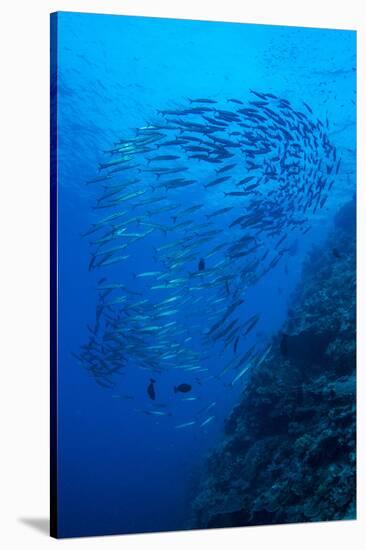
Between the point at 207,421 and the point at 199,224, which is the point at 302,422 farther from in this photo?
the point at 199,224

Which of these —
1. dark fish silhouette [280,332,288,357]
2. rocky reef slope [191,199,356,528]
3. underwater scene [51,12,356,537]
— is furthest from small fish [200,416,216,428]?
dark fish silhouette [280,332,288,357]

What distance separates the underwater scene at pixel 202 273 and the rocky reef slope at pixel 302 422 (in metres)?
0.01

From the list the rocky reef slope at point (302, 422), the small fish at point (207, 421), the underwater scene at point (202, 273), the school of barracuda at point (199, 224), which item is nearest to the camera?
the underwater scene at point (202, 273)

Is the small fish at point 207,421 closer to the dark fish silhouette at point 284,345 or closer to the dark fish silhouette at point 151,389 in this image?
the dark fish silhouette at point 151,389

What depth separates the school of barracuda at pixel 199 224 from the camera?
10.2 meters

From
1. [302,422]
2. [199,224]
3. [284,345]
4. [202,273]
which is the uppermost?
[199,224]

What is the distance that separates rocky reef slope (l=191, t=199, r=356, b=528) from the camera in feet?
35.1

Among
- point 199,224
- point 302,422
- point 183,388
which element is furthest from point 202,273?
point 302,422

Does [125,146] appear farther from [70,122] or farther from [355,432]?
[355,432]

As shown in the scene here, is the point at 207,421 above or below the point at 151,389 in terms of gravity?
below

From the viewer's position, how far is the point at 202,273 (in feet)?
34.5

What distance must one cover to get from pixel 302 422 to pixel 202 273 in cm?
147

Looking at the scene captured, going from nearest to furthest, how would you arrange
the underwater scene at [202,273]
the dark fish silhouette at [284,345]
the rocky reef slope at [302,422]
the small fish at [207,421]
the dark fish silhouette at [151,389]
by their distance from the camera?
the underwater scene at [202,273], the dark fish silhouette at [151,389], the small fish at [207,421], the rocky reef slope at [302,422], the dark fish silhouette at [284,345]

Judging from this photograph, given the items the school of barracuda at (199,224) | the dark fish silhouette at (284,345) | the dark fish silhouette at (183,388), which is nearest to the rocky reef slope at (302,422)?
the dark fish silhouette at (284,345)
